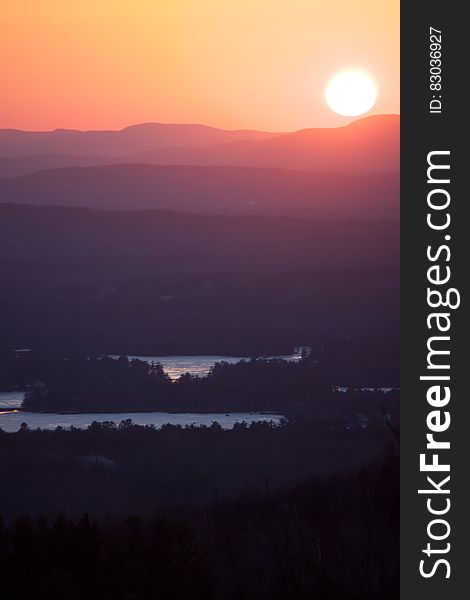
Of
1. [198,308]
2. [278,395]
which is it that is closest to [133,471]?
[278,395]

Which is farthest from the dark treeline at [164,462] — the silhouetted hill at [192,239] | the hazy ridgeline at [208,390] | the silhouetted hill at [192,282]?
the silhouetted hill at [192,239]

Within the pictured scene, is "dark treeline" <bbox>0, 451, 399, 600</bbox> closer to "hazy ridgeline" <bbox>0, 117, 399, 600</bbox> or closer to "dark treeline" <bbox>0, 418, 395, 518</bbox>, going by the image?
"hazy ridgeline" <bbox>0, 117, 399, 600</bbox>

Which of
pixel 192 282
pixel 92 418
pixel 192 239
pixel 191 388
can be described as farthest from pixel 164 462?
pixel 192 239

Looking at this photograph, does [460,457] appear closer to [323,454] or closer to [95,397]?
[323,454]

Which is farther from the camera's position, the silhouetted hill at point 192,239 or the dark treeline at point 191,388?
the silhouetted hill at point 192,239

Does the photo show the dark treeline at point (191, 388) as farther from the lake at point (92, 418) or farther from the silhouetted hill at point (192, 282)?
the silhouetted hill at point (192, 282)

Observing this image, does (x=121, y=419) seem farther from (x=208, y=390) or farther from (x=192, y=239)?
(x=192, y=239)
